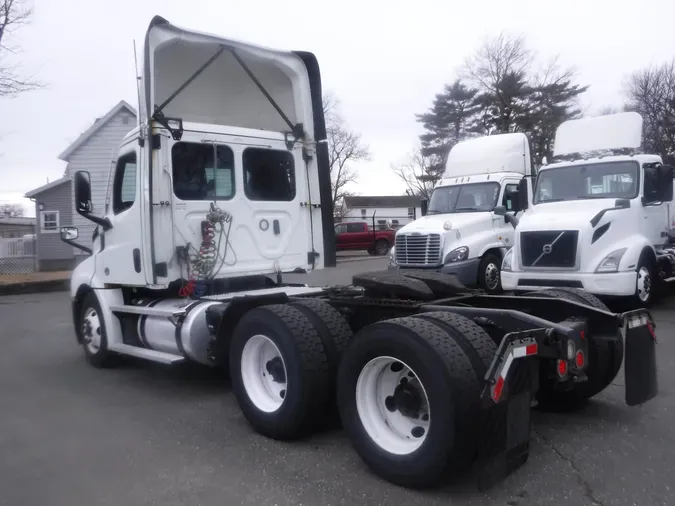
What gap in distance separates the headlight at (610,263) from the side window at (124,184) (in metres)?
7.05

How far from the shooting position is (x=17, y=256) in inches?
982

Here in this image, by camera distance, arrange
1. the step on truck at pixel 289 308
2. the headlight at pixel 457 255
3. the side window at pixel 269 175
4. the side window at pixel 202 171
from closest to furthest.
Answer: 1. the step on truck at pixel 289 308
2. the side window at pixel 202 171
3. the side window at pixel 269 175
4. the headlight at pixel 457 255

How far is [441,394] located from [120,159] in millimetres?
5057

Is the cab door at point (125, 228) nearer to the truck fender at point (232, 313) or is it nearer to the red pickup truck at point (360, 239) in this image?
the truck fender at point (232, 313)

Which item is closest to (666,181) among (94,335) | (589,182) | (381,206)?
(589,182)

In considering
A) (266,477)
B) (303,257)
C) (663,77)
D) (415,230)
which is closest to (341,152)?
(663,77)

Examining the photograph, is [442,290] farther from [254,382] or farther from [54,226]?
[54,226]

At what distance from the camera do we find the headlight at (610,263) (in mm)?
9820

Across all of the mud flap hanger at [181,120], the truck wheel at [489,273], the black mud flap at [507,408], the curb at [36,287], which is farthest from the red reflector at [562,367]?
the curb at [36,287]

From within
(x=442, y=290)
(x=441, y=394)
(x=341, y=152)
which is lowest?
(x=441, y=394)

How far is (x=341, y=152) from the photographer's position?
2013 inches

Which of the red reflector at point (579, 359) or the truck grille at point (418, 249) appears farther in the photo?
the truck grille at point (418, 249)

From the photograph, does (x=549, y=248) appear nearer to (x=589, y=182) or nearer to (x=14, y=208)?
(x=589, y=182)

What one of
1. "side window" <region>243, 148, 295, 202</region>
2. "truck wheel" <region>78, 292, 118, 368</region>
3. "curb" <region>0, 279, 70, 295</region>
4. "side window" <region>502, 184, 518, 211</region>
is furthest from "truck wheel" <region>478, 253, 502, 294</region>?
"curb" <region>0, 279, 70, 295</region>
